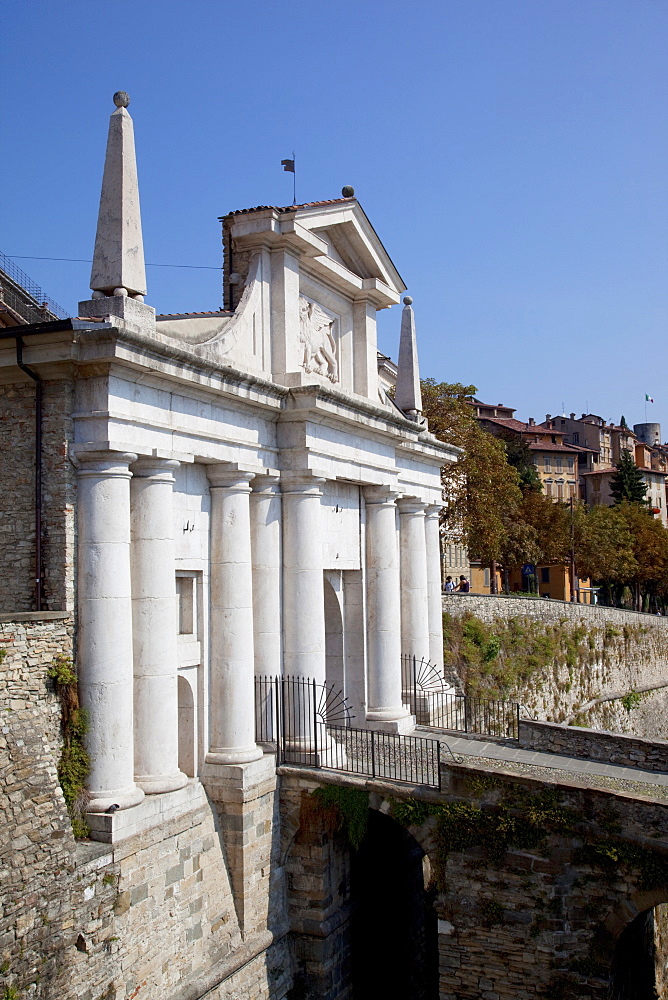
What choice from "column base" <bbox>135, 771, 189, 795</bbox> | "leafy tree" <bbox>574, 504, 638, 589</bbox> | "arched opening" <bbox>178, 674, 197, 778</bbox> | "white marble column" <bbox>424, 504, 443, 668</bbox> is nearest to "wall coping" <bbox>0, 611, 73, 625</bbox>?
"column base" <bbox>135, 771, 189, 795</bbox>

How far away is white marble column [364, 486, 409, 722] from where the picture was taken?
18500mm

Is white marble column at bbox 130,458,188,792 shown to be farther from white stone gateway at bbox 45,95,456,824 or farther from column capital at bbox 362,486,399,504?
column capital at bbox 362,486,399,504

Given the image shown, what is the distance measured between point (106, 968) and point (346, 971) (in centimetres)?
596

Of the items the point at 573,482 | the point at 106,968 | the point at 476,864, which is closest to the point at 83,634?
the point at 106,968

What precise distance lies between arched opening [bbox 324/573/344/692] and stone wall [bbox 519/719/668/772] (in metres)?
3.83

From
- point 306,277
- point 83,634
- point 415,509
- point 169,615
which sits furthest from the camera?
point 415,509

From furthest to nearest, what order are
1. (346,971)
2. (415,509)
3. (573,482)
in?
(573,482), (415,509), (346,971)

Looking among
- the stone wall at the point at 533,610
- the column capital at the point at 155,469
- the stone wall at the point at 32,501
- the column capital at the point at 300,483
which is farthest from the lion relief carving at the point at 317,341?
the stone wall at the point at 533,610

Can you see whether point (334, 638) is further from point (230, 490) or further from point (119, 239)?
point (119, 239)

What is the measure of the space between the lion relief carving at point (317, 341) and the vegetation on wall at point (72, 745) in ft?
25.6

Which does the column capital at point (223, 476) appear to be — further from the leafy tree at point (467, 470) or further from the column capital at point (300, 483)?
the leafy tree at point (467, 470)

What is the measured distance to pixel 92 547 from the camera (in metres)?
11.3

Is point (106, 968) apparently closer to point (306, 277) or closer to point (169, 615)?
point (169, 615)

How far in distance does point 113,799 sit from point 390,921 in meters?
7.96
